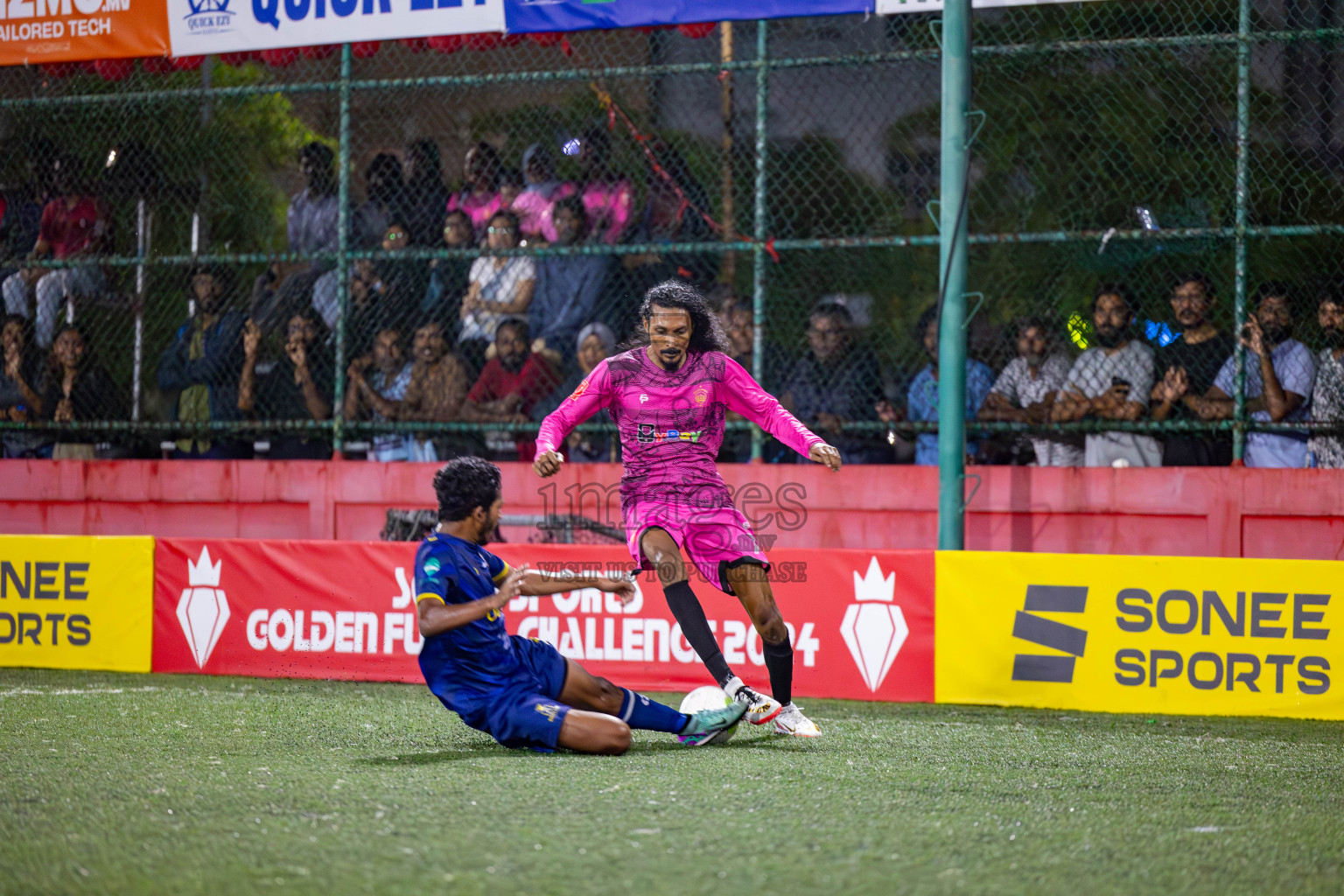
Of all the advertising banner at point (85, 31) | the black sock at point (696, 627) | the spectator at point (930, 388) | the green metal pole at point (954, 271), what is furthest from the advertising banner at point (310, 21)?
the black sock at point (696, 627)

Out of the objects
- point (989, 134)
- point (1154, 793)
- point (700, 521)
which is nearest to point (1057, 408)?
Answer: point (989, 134)

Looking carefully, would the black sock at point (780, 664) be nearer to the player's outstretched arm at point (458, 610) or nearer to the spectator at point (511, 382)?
the player's outstretched arm at point (458, 610)

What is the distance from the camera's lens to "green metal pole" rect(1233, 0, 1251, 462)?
24.8 feet

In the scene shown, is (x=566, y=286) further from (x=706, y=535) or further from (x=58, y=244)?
(x=58, y=244)

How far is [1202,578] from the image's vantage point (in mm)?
6641

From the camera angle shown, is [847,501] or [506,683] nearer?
[506,683]

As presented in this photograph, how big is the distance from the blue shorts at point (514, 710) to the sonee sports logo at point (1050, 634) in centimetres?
296

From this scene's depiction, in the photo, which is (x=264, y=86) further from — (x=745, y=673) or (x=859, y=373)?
(x=745, y=673)

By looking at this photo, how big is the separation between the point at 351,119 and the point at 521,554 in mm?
4106

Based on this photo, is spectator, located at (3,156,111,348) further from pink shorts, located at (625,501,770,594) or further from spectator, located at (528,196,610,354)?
pink shorts, located at (625,501,770,594)

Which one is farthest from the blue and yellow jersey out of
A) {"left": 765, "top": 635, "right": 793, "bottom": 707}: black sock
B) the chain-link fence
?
the chain-link fence

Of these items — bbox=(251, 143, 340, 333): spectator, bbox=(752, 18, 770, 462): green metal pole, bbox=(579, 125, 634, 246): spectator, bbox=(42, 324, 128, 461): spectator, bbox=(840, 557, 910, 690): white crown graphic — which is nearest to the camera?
bbox=(840, 557, 910, 690): white crown graphic

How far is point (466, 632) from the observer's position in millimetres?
4805

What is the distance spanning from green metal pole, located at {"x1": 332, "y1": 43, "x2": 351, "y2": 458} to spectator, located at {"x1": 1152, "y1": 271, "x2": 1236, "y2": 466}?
517 cm
